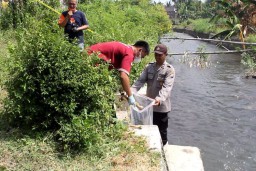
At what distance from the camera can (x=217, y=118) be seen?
11.4 meters

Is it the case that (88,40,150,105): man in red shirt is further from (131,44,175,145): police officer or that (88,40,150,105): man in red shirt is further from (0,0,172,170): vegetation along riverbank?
(131,44,175,145): police officer

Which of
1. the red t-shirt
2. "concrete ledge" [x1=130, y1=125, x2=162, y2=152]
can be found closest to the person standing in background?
the red t-shirt

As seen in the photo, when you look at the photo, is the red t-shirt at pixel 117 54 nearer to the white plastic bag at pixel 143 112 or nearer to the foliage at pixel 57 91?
the foliage at pixel 57 91

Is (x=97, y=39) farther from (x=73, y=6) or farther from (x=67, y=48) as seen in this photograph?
(x=67, y=48)

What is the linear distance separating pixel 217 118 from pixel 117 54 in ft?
25.1

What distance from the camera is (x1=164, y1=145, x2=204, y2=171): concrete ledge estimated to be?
4946 millimetres

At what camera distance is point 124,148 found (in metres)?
4.23

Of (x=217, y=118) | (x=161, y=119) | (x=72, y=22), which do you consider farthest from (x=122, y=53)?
(x=217, y=118)

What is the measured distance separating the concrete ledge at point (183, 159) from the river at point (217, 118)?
229cm

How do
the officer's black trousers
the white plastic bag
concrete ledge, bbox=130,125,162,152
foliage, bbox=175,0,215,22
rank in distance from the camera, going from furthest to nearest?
1. foliage, bbox=175,0,215,22
2. the officer's black trousers
3. the white plastic bag
4. concrete ledge, bbox=130,125,162,152

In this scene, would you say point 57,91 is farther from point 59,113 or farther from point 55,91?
point 59,113

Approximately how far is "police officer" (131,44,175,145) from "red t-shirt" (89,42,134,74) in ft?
2.49

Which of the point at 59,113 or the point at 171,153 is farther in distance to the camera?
the point at 171,153

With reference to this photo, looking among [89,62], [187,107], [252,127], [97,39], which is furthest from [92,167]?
[187,107]
